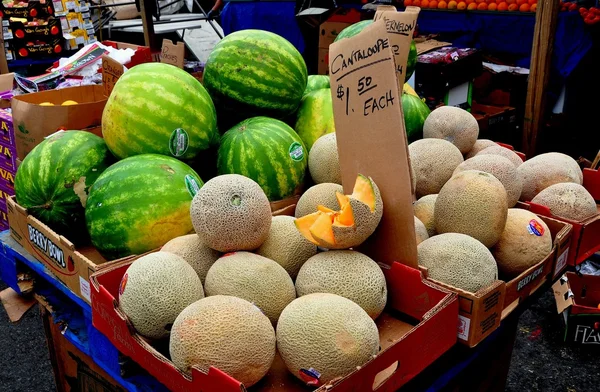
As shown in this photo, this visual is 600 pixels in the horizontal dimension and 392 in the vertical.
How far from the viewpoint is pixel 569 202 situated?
6.66 feet

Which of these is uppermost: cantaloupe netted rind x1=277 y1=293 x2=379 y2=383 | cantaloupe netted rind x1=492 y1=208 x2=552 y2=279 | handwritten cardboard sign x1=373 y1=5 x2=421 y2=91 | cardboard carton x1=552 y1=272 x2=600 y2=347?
handwritten cardboard sign x1=373 y1=5 x2=421 y2=91

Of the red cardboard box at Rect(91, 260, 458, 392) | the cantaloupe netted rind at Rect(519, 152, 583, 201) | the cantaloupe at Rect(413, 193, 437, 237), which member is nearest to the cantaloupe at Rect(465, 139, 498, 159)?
the cantaloupe netted rind at Rect(519, 152, 583, 201)

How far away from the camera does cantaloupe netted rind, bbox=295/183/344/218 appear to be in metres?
1.73

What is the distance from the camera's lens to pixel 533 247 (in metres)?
1.76

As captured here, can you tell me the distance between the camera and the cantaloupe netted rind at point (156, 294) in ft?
4.38

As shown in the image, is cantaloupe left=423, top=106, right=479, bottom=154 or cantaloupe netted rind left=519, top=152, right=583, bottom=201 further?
cantaloupe left=423, top=106, right=479, bottom=154

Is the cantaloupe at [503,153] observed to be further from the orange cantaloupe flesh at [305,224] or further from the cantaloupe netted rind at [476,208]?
the orange cantaloupe flesh at [305,224]

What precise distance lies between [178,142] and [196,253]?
574 mm

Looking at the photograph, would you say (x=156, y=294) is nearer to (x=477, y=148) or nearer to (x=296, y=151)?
(x=296, y=151)

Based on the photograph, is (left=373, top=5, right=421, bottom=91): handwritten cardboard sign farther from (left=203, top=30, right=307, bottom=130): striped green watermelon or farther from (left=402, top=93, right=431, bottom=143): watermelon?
(left=203, top=30, right=307, bottom=130): striped green watermelon

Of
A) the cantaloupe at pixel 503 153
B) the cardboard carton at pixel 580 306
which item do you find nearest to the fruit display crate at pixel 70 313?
the cantaloupe at pixel 503 153

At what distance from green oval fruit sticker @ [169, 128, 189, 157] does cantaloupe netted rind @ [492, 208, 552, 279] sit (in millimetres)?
1161

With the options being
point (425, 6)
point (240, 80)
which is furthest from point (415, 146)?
point (425, 6)

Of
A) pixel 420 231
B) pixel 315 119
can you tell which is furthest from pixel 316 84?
pixel 420 231
